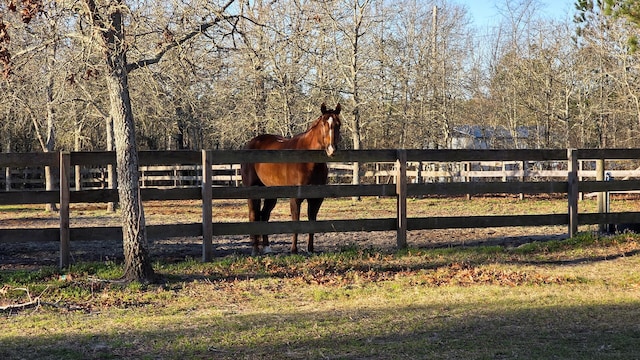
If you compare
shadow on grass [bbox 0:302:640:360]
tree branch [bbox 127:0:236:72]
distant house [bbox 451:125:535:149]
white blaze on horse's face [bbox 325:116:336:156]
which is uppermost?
distant house [bbox 451:125:535:149]

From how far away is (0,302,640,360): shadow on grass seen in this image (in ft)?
15.5

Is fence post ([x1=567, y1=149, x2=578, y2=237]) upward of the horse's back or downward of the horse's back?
downward

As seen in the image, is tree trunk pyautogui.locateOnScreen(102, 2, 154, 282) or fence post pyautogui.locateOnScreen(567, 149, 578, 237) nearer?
tree trunk pyautogui.locateOnScreen(102, 2, 154, 282)

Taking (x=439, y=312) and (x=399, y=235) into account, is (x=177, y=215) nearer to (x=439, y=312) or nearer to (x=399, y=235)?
(x=399, y=235)

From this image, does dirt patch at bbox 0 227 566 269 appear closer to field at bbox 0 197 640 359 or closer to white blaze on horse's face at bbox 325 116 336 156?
field at bbox 0 197 640 359

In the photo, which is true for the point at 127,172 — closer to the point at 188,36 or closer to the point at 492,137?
the point at 188,36

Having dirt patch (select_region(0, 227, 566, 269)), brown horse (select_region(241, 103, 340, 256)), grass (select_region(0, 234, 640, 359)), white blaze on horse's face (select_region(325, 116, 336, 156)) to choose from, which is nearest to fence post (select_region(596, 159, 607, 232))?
dirt patch (select_region(0, 227, 566, 269))

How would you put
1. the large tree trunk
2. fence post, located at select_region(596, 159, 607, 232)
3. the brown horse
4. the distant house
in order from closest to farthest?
the large tree trunk < the brown horse < fence post, located at select_region(596, 159, 607, 232) < the distant house

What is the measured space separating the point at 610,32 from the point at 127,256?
2103cm

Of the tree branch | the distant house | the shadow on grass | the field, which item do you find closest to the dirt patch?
the field

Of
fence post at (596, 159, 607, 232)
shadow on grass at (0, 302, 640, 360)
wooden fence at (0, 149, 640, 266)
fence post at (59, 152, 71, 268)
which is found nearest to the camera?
shadow on grass at (0, 302, 640, 360)

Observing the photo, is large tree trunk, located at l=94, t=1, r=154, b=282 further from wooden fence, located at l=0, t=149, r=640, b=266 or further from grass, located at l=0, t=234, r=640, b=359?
wooden fence, located at l=0, t=149, r=640, b=266

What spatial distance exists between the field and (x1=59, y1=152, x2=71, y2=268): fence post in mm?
281

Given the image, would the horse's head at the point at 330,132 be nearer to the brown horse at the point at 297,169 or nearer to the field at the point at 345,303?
the brown horse at the point at 297,169
